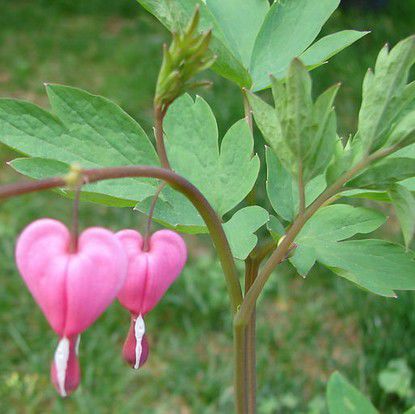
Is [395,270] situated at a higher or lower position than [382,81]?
lower

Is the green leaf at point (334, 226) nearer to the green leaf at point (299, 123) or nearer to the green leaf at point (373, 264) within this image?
the green leaf at point (373, 264)

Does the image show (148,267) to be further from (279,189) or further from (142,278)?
(279,189)

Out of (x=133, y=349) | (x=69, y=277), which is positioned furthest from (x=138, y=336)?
(x=69, y=277)

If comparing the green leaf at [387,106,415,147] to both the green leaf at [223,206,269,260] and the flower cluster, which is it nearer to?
the green leaf at [223,206,269,260]

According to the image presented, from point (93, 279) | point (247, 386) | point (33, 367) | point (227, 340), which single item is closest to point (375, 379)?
point (227, 340)

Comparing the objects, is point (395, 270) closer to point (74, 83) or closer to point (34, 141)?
point (34, 141)

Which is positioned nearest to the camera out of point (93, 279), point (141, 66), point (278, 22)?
point (93, 279)
